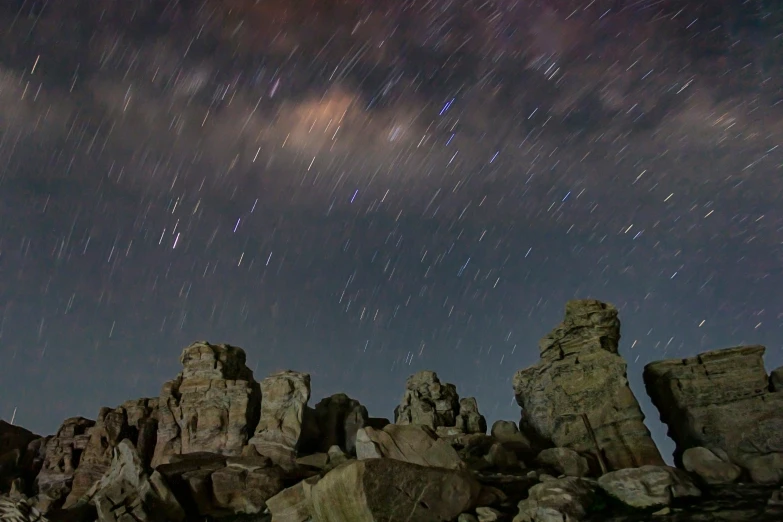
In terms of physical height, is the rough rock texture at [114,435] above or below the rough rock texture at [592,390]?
above

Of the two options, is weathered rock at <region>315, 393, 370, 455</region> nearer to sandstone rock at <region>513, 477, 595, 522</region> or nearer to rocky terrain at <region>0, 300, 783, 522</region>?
rocky terrain at <region>0, 300, 783, 522</region>

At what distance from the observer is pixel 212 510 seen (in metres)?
25.4

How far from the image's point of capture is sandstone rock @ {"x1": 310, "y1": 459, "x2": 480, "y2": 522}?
50.9 feet

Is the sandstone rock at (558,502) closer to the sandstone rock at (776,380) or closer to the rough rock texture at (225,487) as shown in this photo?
the rough rock texture at (225,487)

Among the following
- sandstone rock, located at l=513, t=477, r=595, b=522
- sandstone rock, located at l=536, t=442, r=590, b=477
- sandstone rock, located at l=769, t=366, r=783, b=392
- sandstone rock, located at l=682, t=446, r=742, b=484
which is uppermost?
sandstone rock, located at l=769, t=366, r=783, b=392

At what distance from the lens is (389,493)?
1580 centimetres

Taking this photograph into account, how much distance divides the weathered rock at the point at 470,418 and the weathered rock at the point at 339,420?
7708 mm

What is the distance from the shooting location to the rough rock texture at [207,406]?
3738cm

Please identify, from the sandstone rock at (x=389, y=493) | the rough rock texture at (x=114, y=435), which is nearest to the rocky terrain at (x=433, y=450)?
the sandstone rock at (x=389, y=493)

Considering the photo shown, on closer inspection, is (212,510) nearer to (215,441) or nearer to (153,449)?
(215,441)

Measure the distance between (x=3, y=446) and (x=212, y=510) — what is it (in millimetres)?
34491

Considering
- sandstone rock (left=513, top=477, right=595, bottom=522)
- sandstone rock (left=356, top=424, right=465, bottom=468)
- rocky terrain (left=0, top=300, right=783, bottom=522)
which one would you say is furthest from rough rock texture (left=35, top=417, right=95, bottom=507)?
sandstone rock (left=513, top=477, right=595, bottom=522)

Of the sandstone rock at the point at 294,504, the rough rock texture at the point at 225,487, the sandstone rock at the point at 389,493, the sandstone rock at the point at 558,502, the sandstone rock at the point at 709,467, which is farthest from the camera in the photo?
the rough rock texture at the point at 225,487

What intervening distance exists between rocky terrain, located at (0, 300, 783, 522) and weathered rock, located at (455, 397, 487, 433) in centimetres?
15
